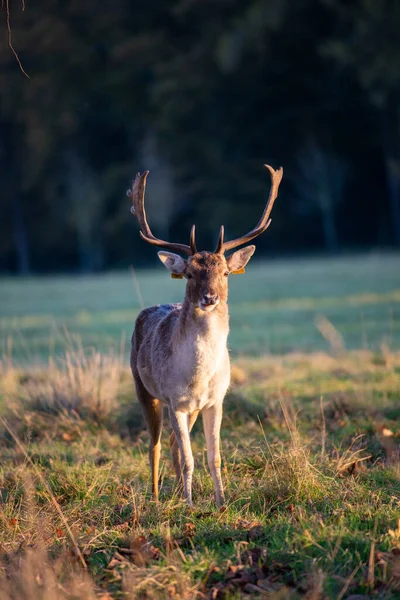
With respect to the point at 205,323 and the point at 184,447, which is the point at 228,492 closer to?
the point at 184,447

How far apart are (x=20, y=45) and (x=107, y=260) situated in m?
13.4

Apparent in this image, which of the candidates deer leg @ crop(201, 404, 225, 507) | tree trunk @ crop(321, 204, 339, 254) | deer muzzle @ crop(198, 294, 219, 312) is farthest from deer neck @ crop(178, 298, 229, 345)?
tree trunk @ crop(321, 204, 339, 254)

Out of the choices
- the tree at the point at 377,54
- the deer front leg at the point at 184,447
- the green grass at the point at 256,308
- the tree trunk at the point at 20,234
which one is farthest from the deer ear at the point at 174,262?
the tree trunk at the point at 20,234

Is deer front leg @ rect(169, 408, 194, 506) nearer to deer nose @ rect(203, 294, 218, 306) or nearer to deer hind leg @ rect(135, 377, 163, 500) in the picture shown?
deer hind leg @ rect(135, 377, 163, 500)

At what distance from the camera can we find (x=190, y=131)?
5091 centimetres

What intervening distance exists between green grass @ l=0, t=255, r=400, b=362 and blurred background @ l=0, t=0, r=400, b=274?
359 inches

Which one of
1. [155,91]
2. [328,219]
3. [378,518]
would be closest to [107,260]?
[155,91]

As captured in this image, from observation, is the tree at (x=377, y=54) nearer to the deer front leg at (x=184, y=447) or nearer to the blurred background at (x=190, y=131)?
the blurred background at (x=190, y=131)

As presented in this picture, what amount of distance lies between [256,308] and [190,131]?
93.1 ft

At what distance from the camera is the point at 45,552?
4.97 m

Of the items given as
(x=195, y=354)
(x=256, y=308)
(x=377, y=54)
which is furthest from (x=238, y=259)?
(x=377, y=54)

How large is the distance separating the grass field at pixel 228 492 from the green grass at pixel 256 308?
1.33 m

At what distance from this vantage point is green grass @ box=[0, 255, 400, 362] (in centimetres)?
1781

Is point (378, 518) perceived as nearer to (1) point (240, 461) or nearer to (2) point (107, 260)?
(1) point (240, 461)
